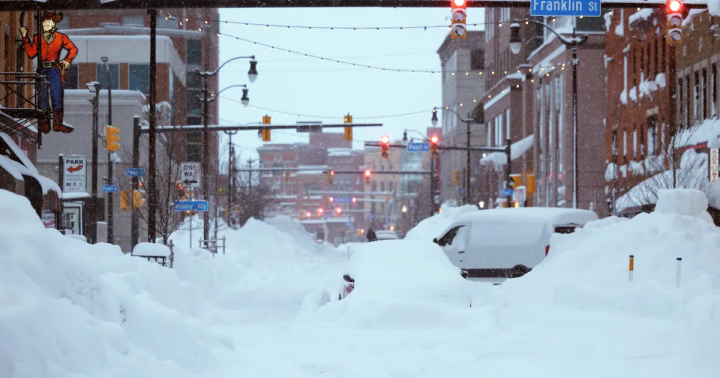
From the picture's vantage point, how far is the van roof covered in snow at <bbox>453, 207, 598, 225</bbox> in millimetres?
23969

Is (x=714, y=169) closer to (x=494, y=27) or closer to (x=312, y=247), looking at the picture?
(x=312, y=247)

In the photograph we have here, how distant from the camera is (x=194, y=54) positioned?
282 ft

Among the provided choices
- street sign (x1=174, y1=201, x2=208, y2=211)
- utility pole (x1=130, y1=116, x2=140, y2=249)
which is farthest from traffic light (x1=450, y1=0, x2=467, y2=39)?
utility pole (x1=130, y1=116, x2=140, y2=249)

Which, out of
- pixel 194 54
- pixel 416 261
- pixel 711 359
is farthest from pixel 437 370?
pixel 194 54

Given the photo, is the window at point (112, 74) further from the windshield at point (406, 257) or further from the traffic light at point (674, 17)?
the traffic light at point (674, 17)

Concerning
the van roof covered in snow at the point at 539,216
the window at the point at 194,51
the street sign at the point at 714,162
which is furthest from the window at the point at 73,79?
the van roof covered in snow at the point at 539,216

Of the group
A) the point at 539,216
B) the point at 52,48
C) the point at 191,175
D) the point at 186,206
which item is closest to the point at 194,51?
the point at 191,175

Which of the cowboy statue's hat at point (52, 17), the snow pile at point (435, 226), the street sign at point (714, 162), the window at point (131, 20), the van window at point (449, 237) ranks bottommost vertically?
the snow pile at point (435, 226)

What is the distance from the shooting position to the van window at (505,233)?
938 inches

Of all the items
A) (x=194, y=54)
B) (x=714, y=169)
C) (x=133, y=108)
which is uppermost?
(x=194, y=54)

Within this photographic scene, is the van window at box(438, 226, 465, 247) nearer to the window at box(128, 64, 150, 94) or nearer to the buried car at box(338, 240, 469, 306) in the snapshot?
the buried car at box(338, 240, 469, 306)

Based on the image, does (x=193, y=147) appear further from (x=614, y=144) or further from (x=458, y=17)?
(x=458, y=17)

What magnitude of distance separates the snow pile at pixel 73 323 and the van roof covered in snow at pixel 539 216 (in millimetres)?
15005

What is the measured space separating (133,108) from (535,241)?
3774cm
